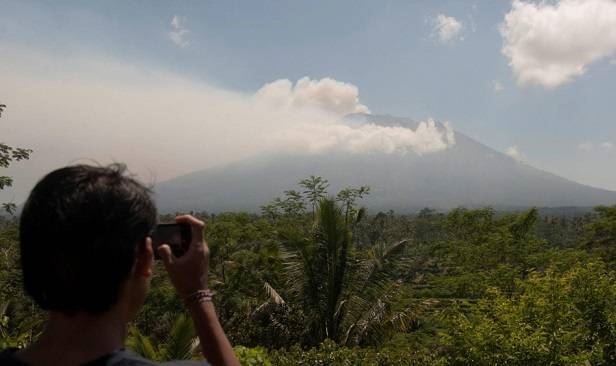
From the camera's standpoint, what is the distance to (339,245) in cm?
827

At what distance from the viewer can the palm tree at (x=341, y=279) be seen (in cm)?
832

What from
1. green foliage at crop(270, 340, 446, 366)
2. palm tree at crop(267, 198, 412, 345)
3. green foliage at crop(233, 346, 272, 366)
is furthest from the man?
palm tree at crop(267, 198, 412, 345)

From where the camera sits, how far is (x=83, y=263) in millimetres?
933

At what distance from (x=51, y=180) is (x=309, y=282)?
768cm

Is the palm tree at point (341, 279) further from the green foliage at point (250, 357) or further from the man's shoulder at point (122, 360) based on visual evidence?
the man's shoulder at point (122, 360)

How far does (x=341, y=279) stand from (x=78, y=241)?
25.1 feet

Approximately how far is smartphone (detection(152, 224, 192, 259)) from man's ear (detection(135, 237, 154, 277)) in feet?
0.23

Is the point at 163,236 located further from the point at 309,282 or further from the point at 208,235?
the point at 208,235

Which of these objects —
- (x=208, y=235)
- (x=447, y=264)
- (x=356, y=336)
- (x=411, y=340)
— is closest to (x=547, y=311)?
(x=356, y=336)

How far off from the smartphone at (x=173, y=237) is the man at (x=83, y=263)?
77mm

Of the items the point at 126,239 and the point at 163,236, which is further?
the point at 163,236

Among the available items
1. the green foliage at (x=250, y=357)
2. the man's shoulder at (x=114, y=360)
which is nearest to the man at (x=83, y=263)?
the man's shoulder at (x=114, y=360)

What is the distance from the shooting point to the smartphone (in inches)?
43.4

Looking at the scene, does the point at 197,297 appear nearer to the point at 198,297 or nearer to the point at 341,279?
the point at 198,297
